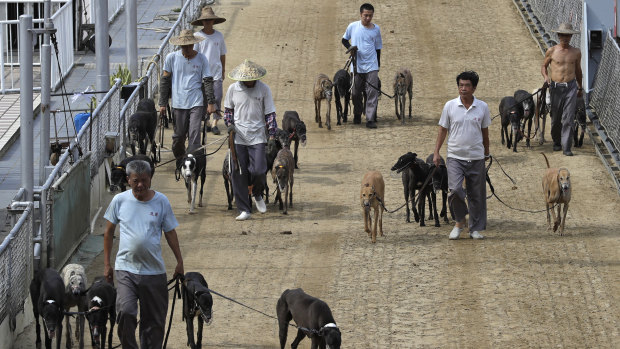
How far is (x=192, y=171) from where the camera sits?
14.7 m

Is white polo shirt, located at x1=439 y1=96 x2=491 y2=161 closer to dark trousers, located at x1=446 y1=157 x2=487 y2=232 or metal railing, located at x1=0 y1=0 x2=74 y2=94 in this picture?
dark trousers, located at x1=446 y1=157 x2=487 y2=232

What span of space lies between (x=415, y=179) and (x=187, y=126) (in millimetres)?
3268

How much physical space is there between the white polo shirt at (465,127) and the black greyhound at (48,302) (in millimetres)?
4971

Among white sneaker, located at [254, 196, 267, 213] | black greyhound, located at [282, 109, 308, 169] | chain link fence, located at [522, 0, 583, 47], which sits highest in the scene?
chain link fence, located at [522, 0, 583, 47]

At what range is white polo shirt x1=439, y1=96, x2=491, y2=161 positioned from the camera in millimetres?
13086

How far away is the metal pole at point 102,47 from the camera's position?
17484mm

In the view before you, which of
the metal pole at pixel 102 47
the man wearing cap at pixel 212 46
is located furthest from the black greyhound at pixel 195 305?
the metal pole at pixel 102 47

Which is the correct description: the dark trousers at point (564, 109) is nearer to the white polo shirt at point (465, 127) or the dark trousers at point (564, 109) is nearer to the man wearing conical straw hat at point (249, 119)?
the white polo shirt at point (465, 127)

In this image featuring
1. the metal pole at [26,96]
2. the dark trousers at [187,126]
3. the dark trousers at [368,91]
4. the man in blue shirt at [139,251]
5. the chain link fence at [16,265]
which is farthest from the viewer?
the dark trousers at [368,91]

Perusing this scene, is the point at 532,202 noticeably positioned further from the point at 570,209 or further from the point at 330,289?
the point at 330,289

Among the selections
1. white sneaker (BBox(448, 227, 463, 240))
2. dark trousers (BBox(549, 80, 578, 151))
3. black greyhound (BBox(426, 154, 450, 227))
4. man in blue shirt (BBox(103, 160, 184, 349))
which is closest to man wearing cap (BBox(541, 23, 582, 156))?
dark trousers (BBox(549, 80, 578, 151))

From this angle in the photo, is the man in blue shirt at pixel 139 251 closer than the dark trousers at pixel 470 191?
Yes

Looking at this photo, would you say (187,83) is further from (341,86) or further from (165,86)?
(341,86)

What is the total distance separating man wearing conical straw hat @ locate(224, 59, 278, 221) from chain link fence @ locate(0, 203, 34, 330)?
353 cm
